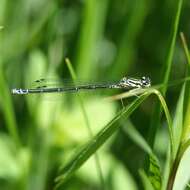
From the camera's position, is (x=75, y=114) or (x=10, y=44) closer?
(x=75, y=114)

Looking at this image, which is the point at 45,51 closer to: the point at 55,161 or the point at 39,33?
the point at 39,33

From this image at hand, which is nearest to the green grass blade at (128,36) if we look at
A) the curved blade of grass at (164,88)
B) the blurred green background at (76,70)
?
the blurred green background at (76,70)

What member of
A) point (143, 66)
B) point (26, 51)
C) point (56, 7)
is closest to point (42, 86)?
point (56, 7)

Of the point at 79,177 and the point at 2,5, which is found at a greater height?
the point at 2,5

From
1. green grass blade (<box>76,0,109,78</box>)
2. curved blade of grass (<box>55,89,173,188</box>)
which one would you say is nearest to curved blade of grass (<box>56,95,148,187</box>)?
curved blade of grass (<box>55,89,173,188</box>)

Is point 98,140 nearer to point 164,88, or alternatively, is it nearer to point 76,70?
point 164,88

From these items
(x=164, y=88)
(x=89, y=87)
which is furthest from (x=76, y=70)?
(x=164, y=88)

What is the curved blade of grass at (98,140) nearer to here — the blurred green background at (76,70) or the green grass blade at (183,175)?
the green grass blade at (183,175)

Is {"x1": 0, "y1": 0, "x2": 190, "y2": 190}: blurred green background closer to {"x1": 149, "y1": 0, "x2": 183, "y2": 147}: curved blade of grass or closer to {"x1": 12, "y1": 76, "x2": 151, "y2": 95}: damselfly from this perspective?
{"x1": 12, "y1": 76, "x2": 151, "y2": 95}: damselfly
